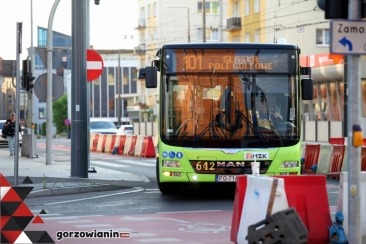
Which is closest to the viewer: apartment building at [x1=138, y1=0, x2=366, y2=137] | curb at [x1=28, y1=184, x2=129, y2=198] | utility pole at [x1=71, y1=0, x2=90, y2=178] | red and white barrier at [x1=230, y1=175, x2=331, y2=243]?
red and white barrier at [x1=230, y1=175, x2=331, y2=243]

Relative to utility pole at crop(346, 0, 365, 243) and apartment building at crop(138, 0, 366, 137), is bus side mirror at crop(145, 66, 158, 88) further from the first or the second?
apartment building at crop(138, 0, 366, 137)

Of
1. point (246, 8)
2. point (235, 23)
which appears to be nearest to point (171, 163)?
point (246, 8)

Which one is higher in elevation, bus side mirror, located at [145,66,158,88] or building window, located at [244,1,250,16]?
building window, located at [244,1,250,16]

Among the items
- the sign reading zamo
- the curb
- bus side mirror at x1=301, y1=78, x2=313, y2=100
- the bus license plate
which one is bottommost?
the curb

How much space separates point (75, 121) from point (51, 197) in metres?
4.45

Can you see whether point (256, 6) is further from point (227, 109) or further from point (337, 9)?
point (337, 9)

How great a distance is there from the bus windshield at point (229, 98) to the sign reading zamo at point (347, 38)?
26.9ft

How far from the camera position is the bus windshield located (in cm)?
1919

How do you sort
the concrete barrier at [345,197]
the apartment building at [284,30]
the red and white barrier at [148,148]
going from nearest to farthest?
the concrete barrier at [345,197], the red and white barrier at [148,148], the apartment building at [284,30]

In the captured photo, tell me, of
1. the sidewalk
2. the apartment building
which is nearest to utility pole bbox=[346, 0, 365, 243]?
the sidewalk

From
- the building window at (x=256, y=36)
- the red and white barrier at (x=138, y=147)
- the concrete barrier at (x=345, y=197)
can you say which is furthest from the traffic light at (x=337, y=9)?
the building window at (x=256, y=36)

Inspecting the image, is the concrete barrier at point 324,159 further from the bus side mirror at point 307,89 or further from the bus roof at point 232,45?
the bus roof at point 232,45

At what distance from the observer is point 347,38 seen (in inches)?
432

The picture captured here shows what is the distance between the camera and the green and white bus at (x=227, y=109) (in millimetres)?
19109
